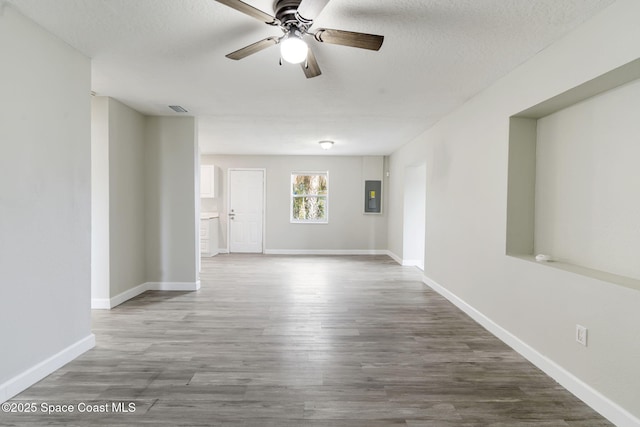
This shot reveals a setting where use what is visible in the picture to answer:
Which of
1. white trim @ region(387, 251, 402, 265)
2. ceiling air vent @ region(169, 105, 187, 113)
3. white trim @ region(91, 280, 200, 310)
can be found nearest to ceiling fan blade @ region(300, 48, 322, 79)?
ceiling air vent @ region(169, 105, 187, 113)

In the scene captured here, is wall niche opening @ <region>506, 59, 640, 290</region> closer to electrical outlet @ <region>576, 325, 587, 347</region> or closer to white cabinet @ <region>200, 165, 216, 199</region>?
electrical outlet @ <region>576, 325, 587, 347</region>

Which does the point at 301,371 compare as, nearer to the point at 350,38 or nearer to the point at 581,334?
the point at 581,334

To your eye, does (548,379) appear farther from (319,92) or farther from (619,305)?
(319,92)

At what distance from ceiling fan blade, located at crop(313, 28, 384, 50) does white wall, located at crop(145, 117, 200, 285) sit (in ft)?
9.47

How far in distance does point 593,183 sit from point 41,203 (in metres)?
3.73

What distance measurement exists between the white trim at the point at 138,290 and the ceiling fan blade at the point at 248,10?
3362 millimetres

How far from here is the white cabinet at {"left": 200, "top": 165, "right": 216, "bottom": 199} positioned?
7254 mm

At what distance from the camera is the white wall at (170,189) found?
420 centimetres

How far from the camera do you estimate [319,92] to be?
3.24m

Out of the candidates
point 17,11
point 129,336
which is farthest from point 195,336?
point 17,11

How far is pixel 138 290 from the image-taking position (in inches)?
160

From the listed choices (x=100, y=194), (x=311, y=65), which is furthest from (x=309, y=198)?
(x=311, y=65)

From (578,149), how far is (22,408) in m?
3.93

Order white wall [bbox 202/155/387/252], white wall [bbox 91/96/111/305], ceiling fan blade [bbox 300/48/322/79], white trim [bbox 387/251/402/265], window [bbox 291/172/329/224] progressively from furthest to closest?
window [bbox 291/172/329/224], white wall [bbox 202/155/387/252], white trim [bbox 387/251/402/265], white wall [bbox 91/96/111/305], ceiling fan blade [bbox 300/48/322/79]
